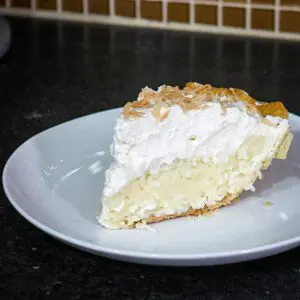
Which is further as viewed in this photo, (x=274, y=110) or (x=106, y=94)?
(x=106, y=94)

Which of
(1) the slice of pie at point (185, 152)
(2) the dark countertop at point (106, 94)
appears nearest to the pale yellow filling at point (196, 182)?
(1) the slice of pie at point (185, 152)

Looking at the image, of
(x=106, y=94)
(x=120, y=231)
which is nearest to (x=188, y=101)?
(x=120, y=231)

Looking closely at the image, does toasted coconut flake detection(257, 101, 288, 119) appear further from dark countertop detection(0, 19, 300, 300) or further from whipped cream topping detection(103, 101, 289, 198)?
dark countertop detection(0, 19, 300, 300)

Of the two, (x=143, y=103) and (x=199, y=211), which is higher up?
(x=143, y=103)

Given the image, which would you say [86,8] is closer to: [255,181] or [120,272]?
[255,181]

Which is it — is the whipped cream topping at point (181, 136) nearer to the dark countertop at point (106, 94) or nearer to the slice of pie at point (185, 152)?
the slice of pie at point (185, 152)

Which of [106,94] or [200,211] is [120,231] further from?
[106,94]

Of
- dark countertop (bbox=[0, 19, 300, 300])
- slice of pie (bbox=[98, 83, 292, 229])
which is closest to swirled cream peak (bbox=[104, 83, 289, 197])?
slice of pie (bbox=[98, 83, 292, 229])
